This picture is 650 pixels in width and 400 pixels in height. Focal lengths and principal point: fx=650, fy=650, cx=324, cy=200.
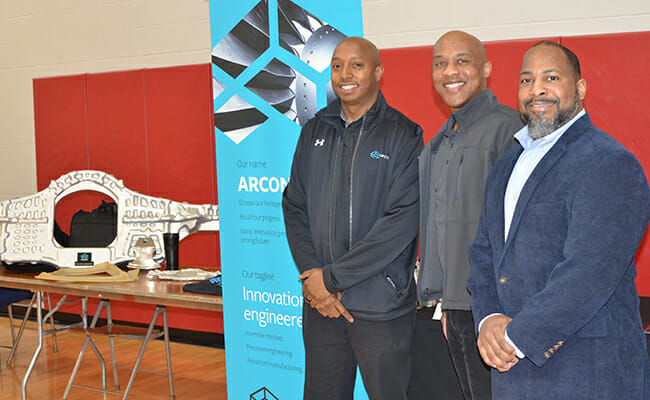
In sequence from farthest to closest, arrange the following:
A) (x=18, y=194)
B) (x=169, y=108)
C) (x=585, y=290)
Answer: (x=18, y=194), (x=169, y=108), (x=585, y=290)

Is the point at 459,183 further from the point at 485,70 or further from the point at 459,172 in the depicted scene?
the point at 485,70

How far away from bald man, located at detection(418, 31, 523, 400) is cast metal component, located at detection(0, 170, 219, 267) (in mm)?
1901

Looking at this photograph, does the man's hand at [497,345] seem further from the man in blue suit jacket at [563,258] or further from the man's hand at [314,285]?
the man's hand at [314,285]

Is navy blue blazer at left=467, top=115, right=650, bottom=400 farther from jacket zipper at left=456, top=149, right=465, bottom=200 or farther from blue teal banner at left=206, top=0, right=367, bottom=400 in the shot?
blue teal banner at left=206, top=0, right=367, bottom=400

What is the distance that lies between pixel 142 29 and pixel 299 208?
12.4 feet

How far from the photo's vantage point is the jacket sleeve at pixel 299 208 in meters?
2.39

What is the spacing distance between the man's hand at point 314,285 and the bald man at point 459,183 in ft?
1.11

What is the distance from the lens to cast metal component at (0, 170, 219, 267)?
377 cm

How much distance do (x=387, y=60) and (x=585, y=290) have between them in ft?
10.6

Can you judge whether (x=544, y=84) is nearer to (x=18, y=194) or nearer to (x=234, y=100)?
(x=234, y=100)

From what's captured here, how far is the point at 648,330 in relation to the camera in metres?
2.52

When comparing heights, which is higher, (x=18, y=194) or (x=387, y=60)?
(x=387, y=60)

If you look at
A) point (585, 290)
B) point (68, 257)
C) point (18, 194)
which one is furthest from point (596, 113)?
point (18, 194)

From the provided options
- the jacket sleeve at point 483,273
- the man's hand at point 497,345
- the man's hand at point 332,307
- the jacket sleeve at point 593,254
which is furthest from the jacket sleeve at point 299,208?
the jacket sleeve at point 593,254
